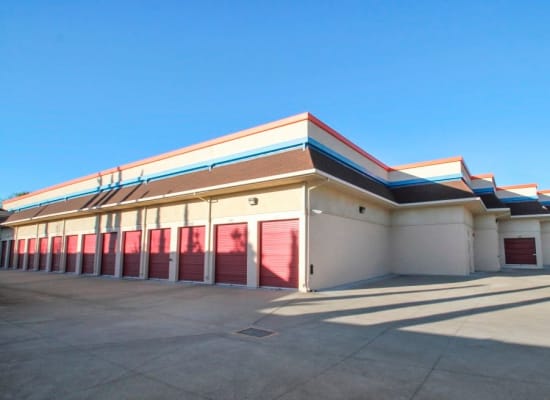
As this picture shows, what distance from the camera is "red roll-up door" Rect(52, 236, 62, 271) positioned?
24280 mm

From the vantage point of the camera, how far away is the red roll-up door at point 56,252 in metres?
24.3

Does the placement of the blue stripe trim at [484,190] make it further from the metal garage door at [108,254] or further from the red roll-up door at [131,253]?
the metal garage door at [108,254]

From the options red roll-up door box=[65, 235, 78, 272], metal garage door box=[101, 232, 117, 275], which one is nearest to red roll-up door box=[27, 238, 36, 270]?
red roll-up door box=[65, 235, 78, 272]

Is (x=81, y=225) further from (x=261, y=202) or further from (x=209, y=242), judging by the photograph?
(x=261, y=202)

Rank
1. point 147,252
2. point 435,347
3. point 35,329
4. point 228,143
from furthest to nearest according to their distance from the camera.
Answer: point 147,252
point 228,143
point 35,329
point 435,347

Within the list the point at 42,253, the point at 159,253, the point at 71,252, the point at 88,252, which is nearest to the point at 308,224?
the point at 159,253

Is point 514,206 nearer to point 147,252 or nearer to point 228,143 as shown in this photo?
point 228,143

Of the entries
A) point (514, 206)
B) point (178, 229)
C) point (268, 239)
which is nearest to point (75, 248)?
point (178, 229)

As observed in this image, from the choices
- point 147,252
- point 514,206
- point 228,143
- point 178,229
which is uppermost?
point 228,143

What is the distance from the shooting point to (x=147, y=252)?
17.4 metres

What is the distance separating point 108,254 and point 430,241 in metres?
18.6

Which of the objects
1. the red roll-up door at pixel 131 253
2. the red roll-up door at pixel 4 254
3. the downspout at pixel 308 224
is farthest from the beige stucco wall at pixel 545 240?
the red roll-up door at pixel 4 254

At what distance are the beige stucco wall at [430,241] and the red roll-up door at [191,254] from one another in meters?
11.1

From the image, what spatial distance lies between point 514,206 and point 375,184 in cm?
1583
